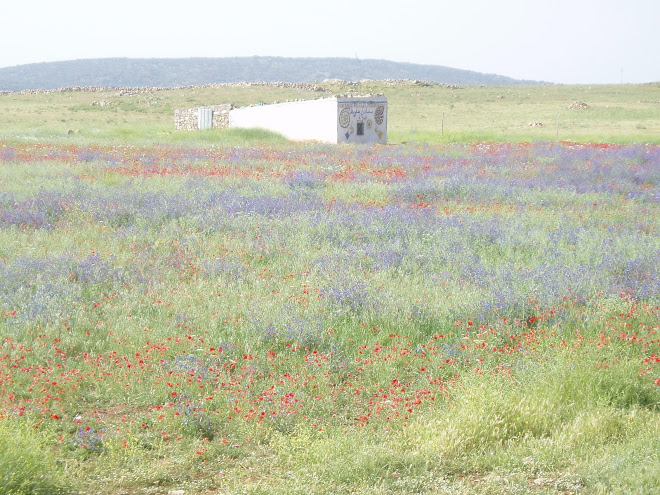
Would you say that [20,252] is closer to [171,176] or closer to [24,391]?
[24,391]

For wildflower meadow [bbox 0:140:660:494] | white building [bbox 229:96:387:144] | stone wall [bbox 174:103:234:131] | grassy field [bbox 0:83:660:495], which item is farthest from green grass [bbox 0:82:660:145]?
wildflower meadow [bbox 0:140:660:494]

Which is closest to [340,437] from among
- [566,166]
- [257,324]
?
[257,324]

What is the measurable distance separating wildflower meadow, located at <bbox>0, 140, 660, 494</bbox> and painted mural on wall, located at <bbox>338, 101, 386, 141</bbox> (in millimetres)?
22817

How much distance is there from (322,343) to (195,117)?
49.0m

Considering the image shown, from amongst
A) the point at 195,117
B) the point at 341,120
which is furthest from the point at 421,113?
the point at 341,120

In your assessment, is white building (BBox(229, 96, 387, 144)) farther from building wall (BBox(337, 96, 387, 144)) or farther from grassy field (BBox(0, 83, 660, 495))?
grassy field (BBox(0, 83, 660, 495))

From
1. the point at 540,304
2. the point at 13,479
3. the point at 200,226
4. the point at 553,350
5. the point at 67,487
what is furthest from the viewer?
the point at 200,226

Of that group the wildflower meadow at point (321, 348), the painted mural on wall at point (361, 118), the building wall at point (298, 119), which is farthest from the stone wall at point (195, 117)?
the wildflower meadow at point (321, 348)

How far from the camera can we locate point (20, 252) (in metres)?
10.6

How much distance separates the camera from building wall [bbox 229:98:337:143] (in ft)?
123

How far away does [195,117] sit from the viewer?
5384 cm

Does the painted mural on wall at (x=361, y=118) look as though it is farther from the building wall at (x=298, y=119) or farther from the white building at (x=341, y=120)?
the building wall at (x=298, y=119)

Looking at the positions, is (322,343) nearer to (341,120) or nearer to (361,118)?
(341,120)

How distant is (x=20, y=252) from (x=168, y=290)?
3.20m
